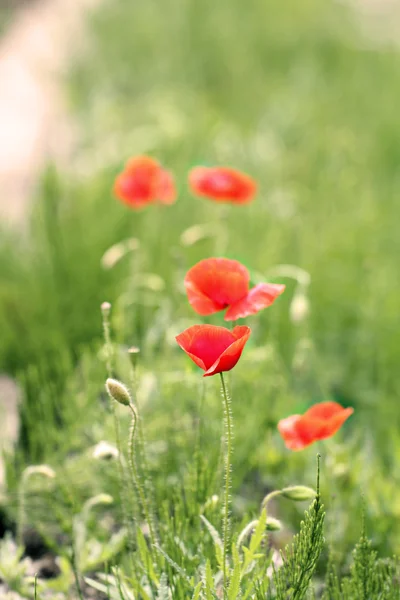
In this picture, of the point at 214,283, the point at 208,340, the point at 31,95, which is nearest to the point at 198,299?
the point at 214,283

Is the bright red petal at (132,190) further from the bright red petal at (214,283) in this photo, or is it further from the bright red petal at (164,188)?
the bright red petal at (214,283)

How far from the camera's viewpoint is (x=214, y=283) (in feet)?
3.76

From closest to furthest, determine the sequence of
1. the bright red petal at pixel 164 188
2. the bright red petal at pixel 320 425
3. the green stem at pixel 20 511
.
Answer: the bright red petal at pixel 320 425, the green stem at pixel 20 511, the bright red petal at pixel 164 188

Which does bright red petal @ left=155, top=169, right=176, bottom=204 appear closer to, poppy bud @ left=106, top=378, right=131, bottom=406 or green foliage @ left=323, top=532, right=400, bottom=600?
poppy bud @ left=106, top=378, right=131, bottom=406

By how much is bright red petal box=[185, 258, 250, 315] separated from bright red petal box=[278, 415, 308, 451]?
22cm

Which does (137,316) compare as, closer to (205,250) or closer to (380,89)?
(205,250)

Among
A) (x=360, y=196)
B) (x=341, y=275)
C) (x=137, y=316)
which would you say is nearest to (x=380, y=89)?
(x=360, y=196)

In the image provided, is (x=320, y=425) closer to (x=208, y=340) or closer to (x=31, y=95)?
(x=208, y=340)

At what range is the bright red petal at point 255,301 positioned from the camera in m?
1.12

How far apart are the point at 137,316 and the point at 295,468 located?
0.61 metres

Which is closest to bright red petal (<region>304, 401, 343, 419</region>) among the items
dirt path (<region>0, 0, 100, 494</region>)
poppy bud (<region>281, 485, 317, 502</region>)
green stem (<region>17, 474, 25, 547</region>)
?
poppy bud (<region>281, 485, 317, 502</region>)

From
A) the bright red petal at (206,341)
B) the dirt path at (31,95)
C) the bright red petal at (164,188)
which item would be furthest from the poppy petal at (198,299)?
the dirt path at (31,95)

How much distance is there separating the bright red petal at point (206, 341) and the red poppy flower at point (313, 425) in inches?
10.3

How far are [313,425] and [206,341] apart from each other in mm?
282
